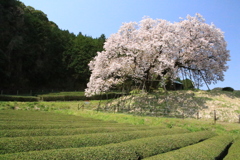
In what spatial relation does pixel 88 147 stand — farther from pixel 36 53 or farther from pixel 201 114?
pixel 36 53

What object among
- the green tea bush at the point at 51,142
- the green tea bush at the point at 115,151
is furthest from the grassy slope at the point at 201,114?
the green tea bush at the point at 51,142

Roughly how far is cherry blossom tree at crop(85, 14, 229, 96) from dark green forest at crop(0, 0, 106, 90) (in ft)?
65.4

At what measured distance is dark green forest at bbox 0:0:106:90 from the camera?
35.6 meters

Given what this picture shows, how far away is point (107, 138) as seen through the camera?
286 inches

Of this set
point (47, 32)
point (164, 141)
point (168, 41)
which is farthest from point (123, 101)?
point (47, 32)

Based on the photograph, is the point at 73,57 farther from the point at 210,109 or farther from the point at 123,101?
the point at 210,109

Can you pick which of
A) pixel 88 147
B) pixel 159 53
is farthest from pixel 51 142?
pixel 159 53

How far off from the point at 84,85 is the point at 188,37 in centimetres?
2809

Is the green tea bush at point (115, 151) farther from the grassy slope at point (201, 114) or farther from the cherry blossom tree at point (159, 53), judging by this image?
the cherry blossom tree at point (159, 53)

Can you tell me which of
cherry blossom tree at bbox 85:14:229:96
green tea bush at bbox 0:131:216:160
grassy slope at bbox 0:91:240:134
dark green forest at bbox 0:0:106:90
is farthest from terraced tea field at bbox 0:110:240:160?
dark green forest at bbox 0:0:106:90

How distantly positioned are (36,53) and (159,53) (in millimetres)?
27662

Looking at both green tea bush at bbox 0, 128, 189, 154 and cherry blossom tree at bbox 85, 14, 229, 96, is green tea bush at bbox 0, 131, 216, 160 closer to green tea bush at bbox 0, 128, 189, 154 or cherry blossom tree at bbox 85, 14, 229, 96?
green tea bush at bbox 0, 128, 189, 154

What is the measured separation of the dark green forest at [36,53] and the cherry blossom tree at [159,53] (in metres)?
19.9

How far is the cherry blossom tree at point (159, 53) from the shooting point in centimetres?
2178
